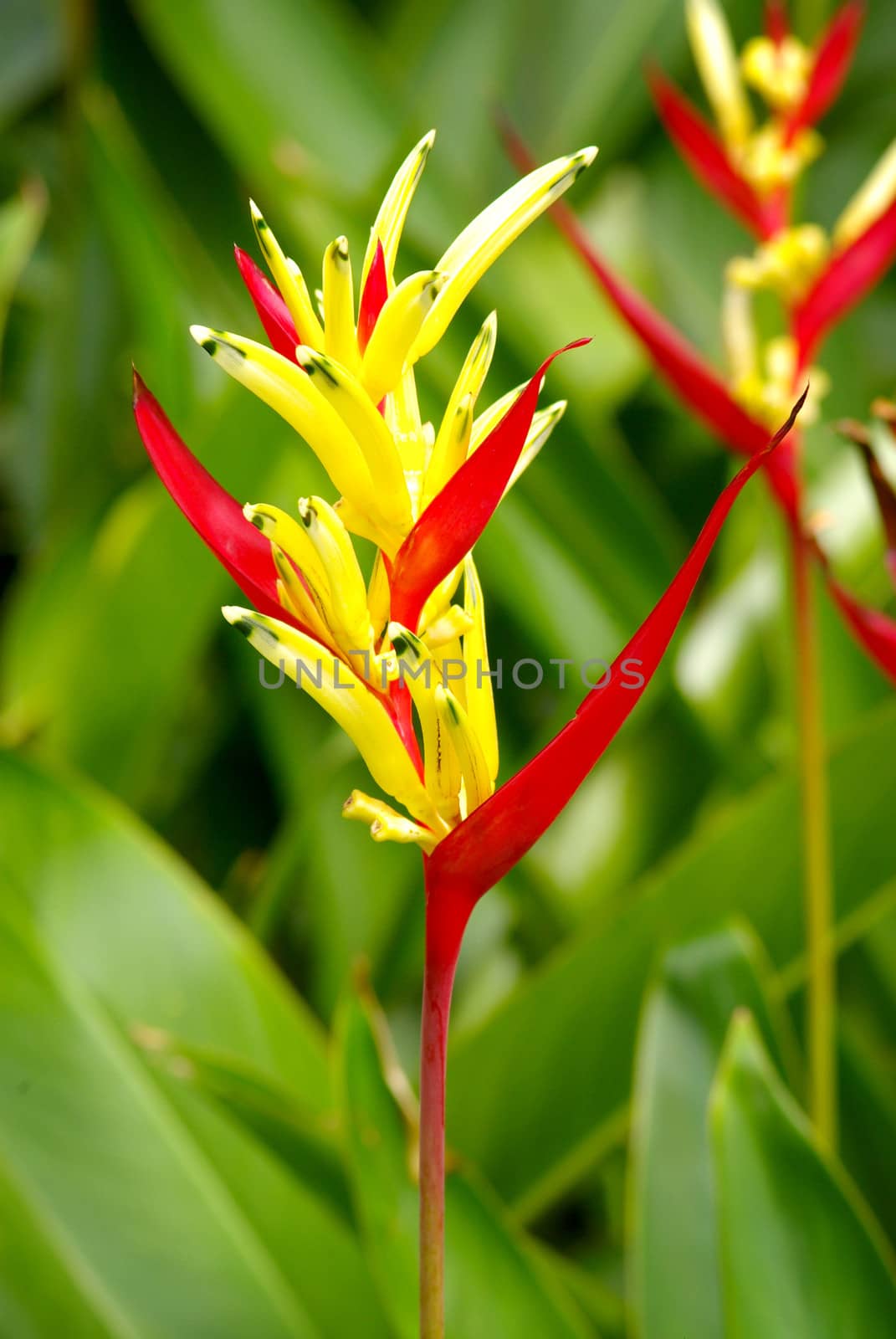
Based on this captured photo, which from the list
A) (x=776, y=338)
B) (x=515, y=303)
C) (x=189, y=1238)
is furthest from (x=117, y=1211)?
(x=776, y=338)

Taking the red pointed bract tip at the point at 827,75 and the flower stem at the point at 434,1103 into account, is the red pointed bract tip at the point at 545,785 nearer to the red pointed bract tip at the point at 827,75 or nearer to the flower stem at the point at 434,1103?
the flower stem at the point at 434,1103

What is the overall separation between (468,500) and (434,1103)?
12 centimetres

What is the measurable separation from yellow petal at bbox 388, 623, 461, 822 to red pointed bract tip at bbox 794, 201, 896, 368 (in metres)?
0.33

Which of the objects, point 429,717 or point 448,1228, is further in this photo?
point 448,1228

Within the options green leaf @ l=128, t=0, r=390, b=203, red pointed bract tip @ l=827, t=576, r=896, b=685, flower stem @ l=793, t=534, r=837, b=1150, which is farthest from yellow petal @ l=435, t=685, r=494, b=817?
green leaf @ l=128, t=0, r=390, b=203

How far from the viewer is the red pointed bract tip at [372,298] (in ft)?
0.88

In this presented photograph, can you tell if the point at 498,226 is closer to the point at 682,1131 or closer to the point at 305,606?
the point at 305,606

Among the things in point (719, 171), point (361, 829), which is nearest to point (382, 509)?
point (719, 171)

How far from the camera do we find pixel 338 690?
0.24 metres

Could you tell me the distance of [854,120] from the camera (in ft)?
4.94

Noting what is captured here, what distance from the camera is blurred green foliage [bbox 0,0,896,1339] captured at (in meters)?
0.46

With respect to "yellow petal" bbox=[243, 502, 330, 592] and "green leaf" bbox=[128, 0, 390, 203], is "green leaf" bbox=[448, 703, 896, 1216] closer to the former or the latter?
"yellow petal" bbox=[243, 502, 330, 592]

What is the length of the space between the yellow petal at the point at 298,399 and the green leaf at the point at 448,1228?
23 centimetres
